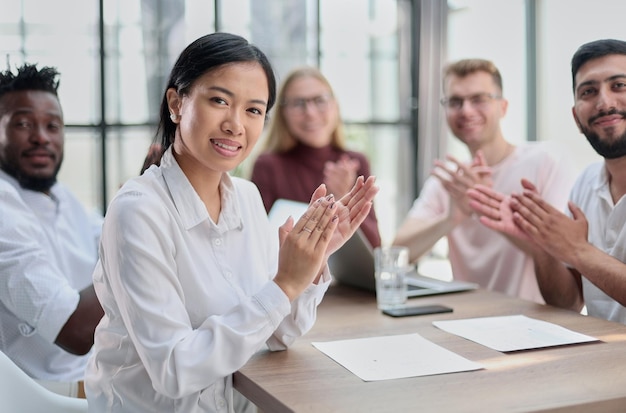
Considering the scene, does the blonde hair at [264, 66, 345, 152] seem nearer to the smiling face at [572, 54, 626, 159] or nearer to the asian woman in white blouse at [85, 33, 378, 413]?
the smiling face at [572, 54, 626, 159]

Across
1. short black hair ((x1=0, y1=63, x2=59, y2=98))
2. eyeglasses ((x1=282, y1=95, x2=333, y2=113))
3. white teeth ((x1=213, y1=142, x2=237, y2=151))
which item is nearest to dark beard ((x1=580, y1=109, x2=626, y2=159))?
white teeth ((x1=213, y1=142, x2=237, y2=151))

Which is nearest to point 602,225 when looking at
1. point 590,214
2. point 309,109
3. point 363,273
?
point 590,214

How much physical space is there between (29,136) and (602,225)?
1833 millimetres

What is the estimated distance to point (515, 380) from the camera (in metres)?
1.39

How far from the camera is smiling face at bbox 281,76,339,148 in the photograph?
3375mm

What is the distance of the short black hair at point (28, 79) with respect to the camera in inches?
89.0

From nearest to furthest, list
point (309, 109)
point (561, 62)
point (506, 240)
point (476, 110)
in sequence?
point (506, 240) → point (476, 110) → point (309, 109) → point (561, 62)

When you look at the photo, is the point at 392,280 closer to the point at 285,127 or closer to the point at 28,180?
the point at 28,180

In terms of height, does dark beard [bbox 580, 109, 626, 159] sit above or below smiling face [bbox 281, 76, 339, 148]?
below

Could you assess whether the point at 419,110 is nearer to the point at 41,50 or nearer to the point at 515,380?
the point at 41,50

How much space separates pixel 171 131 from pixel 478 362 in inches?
34.9

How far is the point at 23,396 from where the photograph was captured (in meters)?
1.72

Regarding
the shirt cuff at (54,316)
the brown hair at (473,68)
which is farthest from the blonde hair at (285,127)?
the shirt cuff at (54,316)

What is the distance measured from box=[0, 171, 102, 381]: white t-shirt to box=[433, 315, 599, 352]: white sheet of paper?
1085mm
